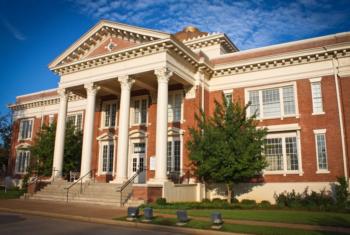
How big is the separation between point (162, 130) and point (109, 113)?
10.3 metres

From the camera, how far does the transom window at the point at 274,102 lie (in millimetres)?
23578

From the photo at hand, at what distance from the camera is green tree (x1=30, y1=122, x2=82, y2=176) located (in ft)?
93.1

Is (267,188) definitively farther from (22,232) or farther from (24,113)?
(24,113)

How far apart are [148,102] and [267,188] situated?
11.7 m

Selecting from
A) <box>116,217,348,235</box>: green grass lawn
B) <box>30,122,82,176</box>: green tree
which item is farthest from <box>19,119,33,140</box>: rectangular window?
<box>116,217,348,235</box>: green grass lawn

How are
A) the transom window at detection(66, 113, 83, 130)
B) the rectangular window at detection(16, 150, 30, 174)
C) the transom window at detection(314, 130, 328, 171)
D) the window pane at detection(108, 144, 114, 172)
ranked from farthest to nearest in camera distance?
the rectangular window at detection(16, 150, 30, 174), the transom window at detection(66, 113, 83, 130), the window pane at detection(108, 144, 114, 172), the transom window at detection(314, 130, 328, 171)

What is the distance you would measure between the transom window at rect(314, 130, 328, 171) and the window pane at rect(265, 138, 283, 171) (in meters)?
2.39

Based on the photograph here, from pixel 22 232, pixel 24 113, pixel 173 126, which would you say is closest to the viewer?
pixel 22 232

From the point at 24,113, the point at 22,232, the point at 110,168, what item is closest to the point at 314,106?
the point at 110,168

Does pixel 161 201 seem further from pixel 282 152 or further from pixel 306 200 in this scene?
pixel 282 152

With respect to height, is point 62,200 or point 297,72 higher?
point 297,72

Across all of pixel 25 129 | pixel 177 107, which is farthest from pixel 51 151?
pixel 25 129

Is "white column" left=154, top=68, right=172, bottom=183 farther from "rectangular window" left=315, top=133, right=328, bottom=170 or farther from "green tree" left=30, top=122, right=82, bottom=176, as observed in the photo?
"green tree" left=30, top=122, right=82, bottom=176

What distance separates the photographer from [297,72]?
23516mm
